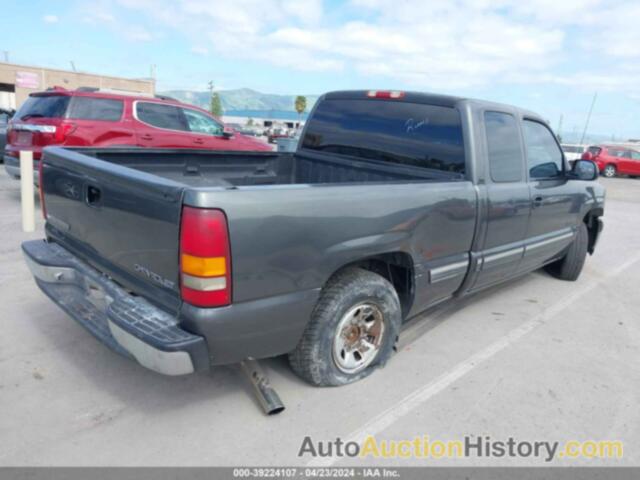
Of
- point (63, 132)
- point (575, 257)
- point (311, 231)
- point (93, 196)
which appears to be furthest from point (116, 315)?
point (63, 132)

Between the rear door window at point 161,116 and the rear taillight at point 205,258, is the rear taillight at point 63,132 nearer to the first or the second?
the rear door window at point 161,116

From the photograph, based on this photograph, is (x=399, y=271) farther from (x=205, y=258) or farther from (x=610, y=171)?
(x=610, y=171)

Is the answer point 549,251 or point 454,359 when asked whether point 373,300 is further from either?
point 549,251

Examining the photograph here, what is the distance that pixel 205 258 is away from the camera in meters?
2.15

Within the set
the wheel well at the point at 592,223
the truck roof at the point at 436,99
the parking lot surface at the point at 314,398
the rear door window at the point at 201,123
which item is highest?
the truck roof at the point at 436,99

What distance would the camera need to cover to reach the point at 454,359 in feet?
11.6

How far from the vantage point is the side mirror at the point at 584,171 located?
15.0 ft

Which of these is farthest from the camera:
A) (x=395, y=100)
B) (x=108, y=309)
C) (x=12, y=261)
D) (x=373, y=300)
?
(x=12, y=261)

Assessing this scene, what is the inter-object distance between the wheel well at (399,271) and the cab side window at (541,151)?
169 cm

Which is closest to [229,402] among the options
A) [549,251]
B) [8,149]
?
[549,251]

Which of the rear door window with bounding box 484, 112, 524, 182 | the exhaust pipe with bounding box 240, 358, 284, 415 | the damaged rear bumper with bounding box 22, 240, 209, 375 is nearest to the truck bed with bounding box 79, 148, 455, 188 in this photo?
the rear door window with bounding box 484, 112, 524, 182

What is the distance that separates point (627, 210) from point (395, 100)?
11.2 m

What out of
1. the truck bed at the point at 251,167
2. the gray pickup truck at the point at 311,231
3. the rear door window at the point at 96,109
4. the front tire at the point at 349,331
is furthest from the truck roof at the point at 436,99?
the rear door window at the point at 96,109

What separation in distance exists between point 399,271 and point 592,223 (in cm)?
353
